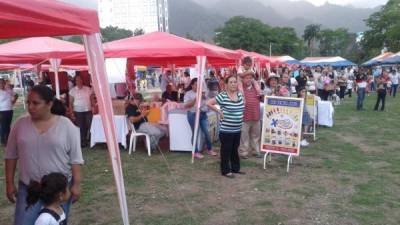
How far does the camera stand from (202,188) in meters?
6.24

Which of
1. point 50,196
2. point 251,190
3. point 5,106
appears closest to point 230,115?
point 251,190

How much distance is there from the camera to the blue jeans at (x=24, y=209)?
2.85 meters

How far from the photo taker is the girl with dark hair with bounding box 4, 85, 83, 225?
2.95 m

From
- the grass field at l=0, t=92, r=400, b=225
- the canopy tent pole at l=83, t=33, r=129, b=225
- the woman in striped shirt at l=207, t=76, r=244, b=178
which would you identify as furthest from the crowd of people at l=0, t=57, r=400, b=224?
the grass field at l=0, t=92, r=400, b=225

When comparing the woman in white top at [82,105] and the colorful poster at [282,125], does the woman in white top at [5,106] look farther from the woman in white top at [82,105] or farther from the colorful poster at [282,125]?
the colorful poster at [282,125]

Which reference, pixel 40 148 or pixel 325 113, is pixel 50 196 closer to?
pixel 40 148

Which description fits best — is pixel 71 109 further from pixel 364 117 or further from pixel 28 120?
pixel 364 117

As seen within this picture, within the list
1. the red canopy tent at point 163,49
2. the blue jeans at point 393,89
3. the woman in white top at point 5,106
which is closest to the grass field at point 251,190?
the red canopy tent at point 163,49

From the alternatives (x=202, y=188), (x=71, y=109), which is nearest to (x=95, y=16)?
(x=202, y=188)

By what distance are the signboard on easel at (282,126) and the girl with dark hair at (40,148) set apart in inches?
184

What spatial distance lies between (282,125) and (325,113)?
5311 mm

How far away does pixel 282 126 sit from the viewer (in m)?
7.32

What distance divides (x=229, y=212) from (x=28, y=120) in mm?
2961

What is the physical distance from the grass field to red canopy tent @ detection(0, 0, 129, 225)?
5.01 feet
